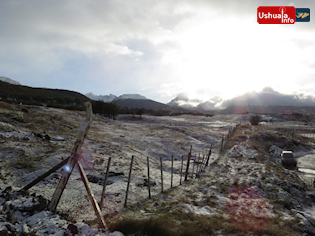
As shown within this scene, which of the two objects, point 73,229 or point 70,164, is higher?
point 70,164

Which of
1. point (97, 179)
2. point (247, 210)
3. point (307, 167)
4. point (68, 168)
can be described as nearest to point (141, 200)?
point (97, 179)

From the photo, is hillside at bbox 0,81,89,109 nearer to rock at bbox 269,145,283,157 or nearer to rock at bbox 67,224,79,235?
rock at bbox 269,145,283,157

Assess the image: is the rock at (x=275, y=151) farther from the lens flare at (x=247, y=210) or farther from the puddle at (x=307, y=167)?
the lens flare at (x=247, y=210)

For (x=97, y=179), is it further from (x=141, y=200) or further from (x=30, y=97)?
(x=30, y=97)

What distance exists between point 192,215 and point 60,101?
157m

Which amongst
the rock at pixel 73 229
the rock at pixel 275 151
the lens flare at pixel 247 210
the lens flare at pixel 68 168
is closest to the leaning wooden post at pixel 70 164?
the lens flare at pixel 68 168

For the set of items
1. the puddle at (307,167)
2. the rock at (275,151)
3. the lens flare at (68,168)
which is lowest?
A: the puddle at (307,167)

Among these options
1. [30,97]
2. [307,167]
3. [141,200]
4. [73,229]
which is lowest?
[307,167]

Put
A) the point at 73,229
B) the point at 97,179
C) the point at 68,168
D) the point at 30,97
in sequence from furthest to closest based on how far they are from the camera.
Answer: the point at 30,97
the point at 97,179
the point at 68,168
the point at 73,229

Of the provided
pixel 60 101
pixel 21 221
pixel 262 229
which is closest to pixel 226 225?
pixel 262 229

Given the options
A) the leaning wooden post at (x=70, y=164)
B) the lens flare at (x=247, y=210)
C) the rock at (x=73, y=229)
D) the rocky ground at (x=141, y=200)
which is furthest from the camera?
the lens flare at (x=247, y=210)

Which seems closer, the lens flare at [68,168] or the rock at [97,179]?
the lens flare at [68,168]

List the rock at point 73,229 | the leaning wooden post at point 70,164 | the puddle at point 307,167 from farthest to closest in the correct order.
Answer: the puddle at point 307,167 → the leaning wooden post at point 70,164 → the rock at point 73,229

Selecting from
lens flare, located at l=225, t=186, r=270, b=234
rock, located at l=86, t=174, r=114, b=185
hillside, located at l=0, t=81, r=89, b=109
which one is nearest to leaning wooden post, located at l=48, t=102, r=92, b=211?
rock, located at l=86, t=174, r=114, b=185
